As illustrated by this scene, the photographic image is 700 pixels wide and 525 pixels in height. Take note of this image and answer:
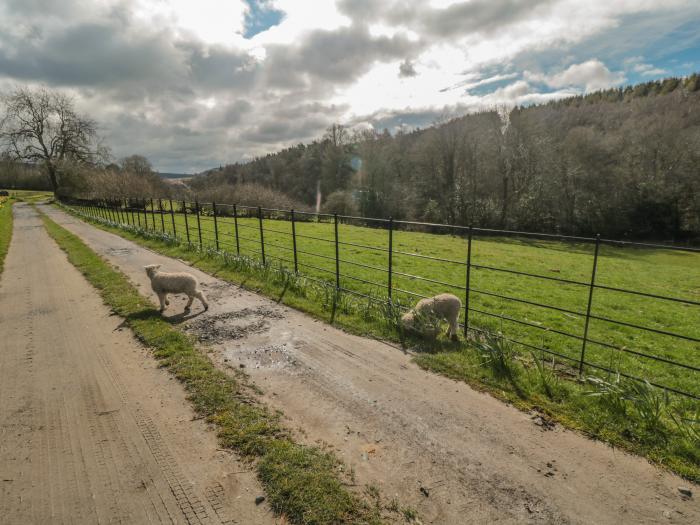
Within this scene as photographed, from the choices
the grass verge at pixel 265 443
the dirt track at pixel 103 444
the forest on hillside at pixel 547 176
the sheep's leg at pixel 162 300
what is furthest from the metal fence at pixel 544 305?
the forest on hillside at pixel 547 176

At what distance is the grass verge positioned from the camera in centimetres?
290

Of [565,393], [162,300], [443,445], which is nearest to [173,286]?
[162,300]

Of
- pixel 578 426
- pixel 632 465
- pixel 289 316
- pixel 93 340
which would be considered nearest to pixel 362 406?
pixel 578 426

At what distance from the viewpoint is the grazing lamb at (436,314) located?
5.81 meters

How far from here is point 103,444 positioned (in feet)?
12.0

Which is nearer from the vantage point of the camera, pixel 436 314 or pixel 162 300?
pixel 436 314

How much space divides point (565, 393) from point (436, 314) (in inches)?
83.3

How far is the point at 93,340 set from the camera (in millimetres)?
6234

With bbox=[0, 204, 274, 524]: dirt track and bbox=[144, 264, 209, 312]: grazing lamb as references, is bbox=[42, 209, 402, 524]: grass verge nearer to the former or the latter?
bbox=[0, 204, 274, 524]: dirt track

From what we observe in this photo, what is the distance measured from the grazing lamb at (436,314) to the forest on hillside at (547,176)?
1296 inches

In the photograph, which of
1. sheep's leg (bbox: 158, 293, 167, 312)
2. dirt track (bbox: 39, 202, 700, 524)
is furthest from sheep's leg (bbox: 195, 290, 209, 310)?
dirt track (bbox: 39, 202, 700, 524)

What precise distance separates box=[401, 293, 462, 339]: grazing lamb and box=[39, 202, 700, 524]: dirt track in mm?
724

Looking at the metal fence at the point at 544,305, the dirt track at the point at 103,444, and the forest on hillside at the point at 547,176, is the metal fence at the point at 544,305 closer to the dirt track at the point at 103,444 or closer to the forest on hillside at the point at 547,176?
the dirt track at the point at 103,444

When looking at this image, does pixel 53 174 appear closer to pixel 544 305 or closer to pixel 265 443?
pixel 265 443
